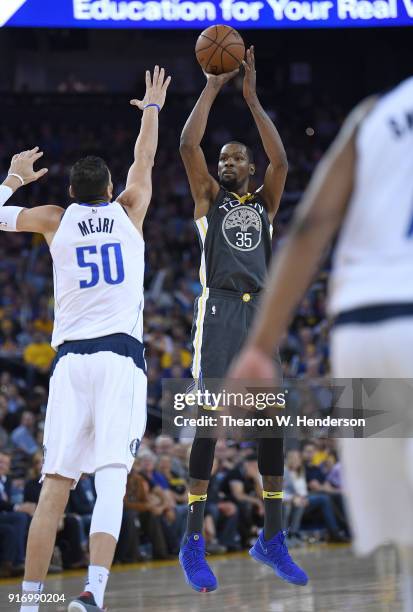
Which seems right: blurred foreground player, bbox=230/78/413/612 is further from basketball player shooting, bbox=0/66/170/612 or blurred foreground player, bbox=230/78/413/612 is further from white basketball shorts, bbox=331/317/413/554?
basketball player shooting, bbox=0/66/170/612

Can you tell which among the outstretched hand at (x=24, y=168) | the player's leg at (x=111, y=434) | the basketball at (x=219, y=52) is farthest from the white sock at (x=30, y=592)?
the basketball at (x=219, y=52)

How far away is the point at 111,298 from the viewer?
21.5 ft

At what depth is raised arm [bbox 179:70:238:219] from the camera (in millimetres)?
7500

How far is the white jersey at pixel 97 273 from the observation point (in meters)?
6.55

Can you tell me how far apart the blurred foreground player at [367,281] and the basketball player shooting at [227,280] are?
13.0ft

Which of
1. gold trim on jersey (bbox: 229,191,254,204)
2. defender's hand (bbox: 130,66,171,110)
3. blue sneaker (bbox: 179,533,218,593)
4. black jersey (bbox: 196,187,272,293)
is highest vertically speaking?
defender's hand (bbox: 130,66,171,110)

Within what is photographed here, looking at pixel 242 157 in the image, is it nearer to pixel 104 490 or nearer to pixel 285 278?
pixel 104 490

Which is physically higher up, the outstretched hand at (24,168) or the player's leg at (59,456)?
the outstretched hand at (24,168)

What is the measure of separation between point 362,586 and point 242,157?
4.18m

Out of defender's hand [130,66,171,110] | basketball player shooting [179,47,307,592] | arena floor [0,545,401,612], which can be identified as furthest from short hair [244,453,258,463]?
defender's hand [130,66,171,110]

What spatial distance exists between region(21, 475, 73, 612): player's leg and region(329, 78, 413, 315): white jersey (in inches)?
133

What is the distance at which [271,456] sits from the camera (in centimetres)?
752

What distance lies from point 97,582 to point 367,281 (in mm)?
3342

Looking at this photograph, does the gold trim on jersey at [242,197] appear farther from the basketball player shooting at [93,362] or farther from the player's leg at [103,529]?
the player's leg at [103,529]
